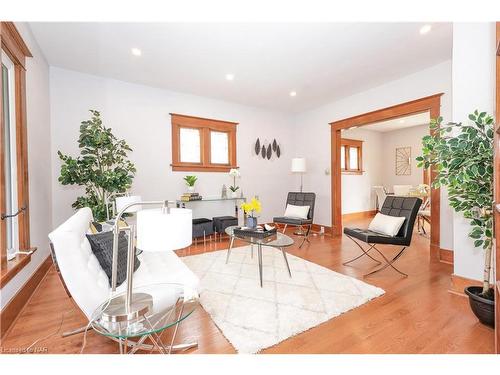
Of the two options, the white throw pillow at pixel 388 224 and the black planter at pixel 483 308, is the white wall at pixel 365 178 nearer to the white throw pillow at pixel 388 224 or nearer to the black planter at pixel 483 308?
the white throw pillow at pixel 388 224

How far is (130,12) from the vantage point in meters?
1.68

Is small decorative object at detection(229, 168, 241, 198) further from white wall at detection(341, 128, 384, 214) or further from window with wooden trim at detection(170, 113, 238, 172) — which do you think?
white wall at detection(341, 128, 384, 214)

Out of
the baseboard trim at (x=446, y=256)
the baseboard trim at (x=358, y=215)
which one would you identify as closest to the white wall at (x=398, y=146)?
the baseboard trim at (x=358, y=215)

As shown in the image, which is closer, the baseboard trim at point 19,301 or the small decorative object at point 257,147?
the baseboard trim at point 19,301

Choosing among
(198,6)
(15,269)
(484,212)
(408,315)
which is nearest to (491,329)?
(408,315)

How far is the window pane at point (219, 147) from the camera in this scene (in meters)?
5.04

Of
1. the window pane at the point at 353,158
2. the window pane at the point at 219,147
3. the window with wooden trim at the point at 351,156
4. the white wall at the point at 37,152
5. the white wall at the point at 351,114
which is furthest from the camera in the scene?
the window pane at the point at 353,158

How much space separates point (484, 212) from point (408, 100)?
2532mm

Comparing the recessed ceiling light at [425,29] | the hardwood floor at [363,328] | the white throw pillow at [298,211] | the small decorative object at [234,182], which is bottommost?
the hardwood floor at [363,328]

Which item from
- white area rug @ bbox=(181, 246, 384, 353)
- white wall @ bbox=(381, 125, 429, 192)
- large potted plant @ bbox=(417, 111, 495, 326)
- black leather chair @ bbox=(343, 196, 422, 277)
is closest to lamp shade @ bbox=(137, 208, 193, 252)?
white area rug @ bbox=(181, 246, 384, 353)

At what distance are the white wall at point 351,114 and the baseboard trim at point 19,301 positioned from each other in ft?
15.5

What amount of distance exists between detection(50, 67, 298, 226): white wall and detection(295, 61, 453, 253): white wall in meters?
0.54

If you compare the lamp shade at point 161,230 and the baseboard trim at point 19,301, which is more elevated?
the lamp shade at point 161,230

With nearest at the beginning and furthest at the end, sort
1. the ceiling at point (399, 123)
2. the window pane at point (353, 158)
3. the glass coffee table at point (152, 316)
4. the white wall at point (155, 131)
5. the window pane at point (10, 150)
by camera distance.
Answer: the glass coffee table at point (152, 316), the window pane at point (10, 150), the white wall at point (155, 131), the ceiling at point (399, 123), the window pane at point (353, 158)
